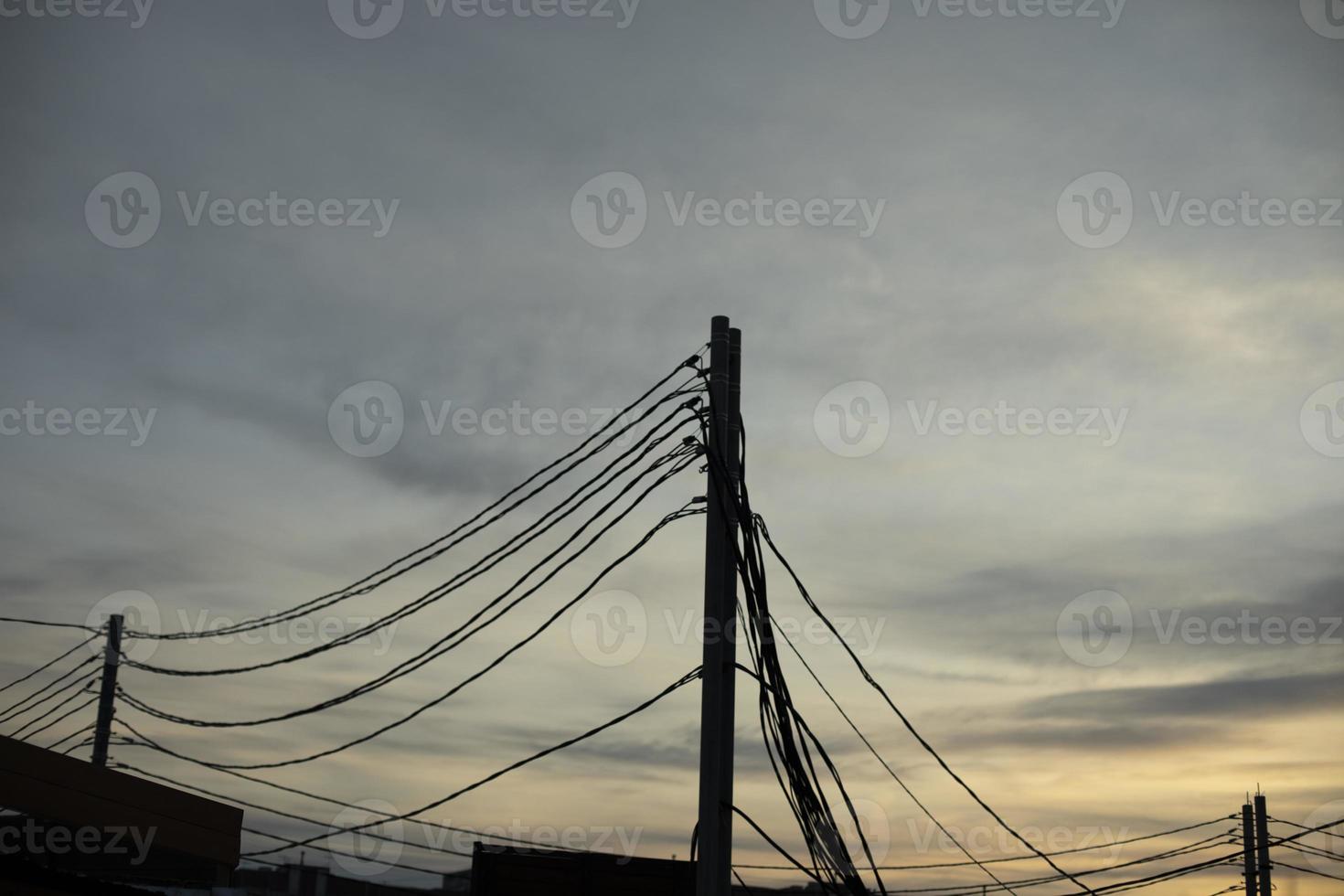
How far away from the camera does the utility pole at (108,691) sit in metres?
28.0

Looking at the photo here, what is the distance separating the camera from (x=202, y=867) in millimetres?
42062

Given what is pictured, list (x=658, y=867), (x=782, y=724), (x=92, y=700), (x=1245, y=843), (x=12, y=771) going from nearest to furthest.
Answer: (x=12, y=771)
(x=782, y=724)
(x=658, y=867)
(x=92, y=700)
(x=1245, y=843)

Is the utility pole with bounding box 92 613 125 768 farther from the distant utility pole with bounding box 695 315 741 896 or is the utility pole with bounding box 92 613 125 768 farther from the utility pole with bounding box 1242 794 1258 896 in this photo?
the utility pole with bounding box 1242 794 1258 896

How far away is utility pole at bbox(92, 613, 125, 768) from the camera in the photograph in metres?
28.0

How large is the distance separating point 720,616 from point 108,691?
21.2 meters

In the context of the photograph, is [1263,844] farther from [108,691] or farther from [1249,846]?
[108,691]

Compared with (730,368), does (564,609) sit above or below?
below

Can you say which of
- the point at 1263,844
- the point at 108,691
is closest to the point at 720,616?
the point at 108,691

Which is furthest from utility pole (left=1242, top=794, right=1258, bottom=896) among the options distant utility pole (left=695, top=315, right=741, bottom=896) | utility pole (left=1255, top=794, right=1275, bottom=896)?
distant utility pole (left=695, top=315, right=741, bottom=896)

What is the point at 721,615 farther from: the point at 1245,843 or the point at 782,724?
the point at 1245,843

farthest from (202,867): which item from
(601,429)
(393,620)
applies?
(601,429)

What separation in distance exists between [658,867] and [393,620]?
32.0 ft

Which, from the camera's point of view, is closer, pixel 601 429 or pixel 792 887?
pixel 601 429

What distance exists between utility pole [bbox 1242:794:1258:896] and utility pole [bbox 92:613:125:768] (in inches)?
1268
